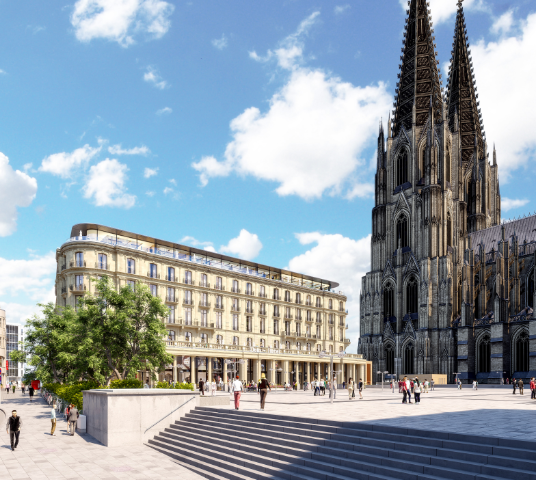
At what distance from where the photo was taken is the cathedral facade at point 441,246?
70250 millimetres

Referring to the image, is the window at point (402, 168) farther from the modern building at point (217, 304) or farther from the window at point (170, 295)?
the window at point (170, 295)

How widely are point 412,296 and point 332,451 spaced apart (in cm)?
6678

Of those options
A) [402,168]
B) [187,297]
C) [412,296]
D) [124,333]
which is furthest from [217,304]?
[402,168]

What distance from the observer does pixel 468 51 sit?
9750 cm

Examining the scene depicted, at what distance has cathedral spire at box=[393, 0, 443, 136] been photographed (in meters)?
87.2

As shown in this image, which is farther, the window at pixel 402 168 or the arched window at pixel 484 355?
the window at pixel 402 168

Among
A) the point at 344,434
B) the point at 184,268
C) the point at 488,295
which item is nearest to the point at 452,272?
the point at 488,295

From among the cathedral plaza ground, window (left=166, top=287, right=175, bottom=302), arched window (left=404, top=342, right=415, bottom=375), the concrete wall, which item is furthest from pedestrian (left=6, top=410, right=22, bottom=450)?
arched window (left=404, top=342, right=415, bottom=375)

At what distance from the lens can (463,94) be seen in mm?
95938

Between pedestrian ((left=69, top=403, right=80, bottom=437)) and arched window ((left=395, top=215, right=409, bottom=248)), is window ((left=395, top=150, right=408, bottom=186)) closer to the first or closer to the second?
arched window ((left=395, top=215, right=409, bottom=248))

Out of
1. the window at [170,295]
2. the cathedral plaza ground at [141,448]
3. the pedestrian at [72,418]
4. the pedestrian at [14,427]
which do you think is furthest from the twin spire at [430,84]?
the pedestrian at [14,427]

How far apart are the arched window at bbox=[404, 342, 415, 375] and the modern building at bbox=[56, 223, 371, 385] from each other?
5808 millimetres

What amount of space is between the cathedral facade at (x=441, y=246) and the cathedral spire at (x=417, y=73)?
0.17 metres

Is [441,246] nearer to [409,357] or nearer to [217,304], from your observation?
[409,357]
